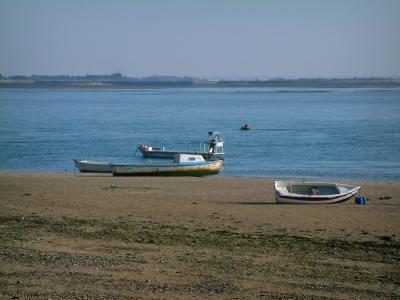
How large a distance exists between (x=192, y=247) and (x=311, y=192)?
36.2 ft

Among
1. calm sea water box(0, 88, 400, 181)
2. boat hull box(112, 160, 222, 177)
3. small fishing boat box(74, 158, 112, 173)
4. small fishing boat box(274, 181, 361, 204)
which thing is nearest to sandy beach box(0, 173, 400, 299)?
small fishing boat box(274, 181, 361, 204)

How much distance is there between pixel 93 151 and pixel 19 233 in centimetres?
4161

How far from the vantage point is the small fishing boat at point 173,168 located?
41062mm

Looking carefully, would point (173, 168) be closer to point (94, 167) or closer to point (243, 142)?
point (94, 167)

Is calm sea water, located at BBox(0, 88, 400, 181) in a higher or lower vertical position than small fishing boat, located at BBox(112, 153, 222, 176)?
lower

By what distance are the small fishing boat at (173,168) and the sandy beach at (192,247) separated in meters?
9.70

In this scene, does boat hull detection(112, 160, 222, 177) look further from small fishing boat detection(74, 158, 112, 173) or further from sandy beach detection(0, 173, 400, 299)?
sandy beach detection(0, 173, 400, 299)

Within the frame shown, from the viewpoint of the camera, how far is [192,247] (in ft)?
61.3

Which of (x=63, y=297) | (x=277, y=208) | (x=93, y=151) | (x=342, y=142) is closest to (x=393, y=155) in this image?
(x=342, y=142)

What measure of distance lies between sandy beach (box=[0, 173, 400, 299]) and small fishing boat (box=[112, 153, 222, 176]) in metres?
9.70

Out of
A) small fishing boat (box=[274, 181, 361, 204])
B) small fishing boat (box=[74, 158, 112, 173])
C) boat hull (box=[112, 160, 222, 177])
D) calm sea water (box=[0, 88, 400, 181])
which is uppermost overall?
small fishing boat (box=[274, 181, 361, 204])

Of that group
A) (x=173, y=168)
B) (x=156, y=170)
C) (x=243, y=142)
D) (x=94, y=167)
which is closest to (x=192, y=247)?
(x=156, y=170)

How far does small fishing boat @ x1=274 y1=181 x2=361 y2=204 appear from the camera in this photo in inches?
1080

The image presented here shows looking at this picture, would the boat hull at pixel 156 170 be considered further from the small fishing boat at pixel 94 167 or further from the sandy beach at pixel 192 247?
the sandy beach at pixel 192 247
